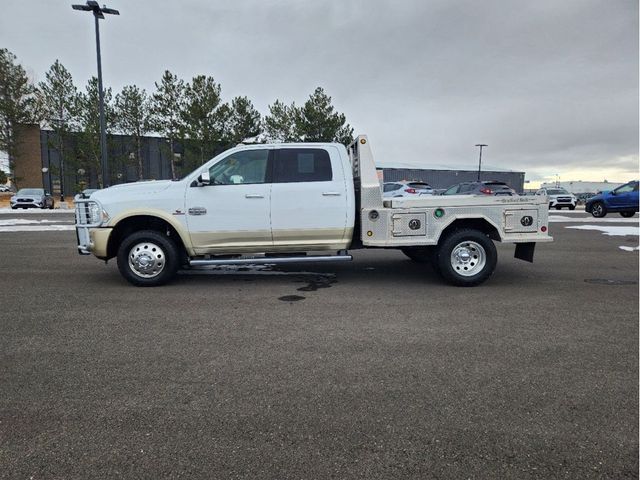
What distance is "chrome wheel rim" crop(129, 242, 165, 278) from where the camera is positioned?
6465mm

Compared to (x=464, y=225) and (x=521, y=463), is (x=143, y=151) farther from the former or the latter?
(x=521, y=463)

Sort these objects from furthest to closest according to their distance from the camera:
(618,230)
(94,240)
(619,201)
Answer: (619,201) < (618,230) < (94,240)

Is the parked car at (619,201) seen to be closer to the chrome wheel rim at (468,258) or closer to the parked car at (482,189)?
the parked car at (482,189)

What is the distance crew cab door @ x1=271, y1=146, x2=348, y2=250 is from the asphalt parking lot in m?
0.78

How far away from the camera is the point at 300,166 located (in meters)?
6.63

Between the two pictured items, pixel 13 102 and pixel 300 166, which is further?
pixel 13 102

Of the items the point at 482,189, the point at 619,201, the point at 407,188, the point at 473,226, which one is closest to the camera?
the point at 473,226

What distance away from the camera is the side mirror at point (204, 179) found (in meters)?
6.24

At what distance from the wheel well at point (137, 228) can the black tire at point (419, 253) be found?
3.91 meters

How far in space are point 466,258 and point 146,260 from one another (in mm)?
4674

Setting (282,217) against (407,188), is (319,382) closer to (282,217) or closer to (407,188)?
(282,217)

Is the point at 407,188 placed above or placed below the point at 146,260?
above

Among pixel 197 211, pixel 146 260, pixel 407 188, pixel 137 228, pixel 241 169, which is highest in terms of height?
pixel 407 188

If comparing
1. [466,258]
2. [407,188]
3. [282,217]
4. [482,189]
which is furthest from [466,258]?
[407,188]
